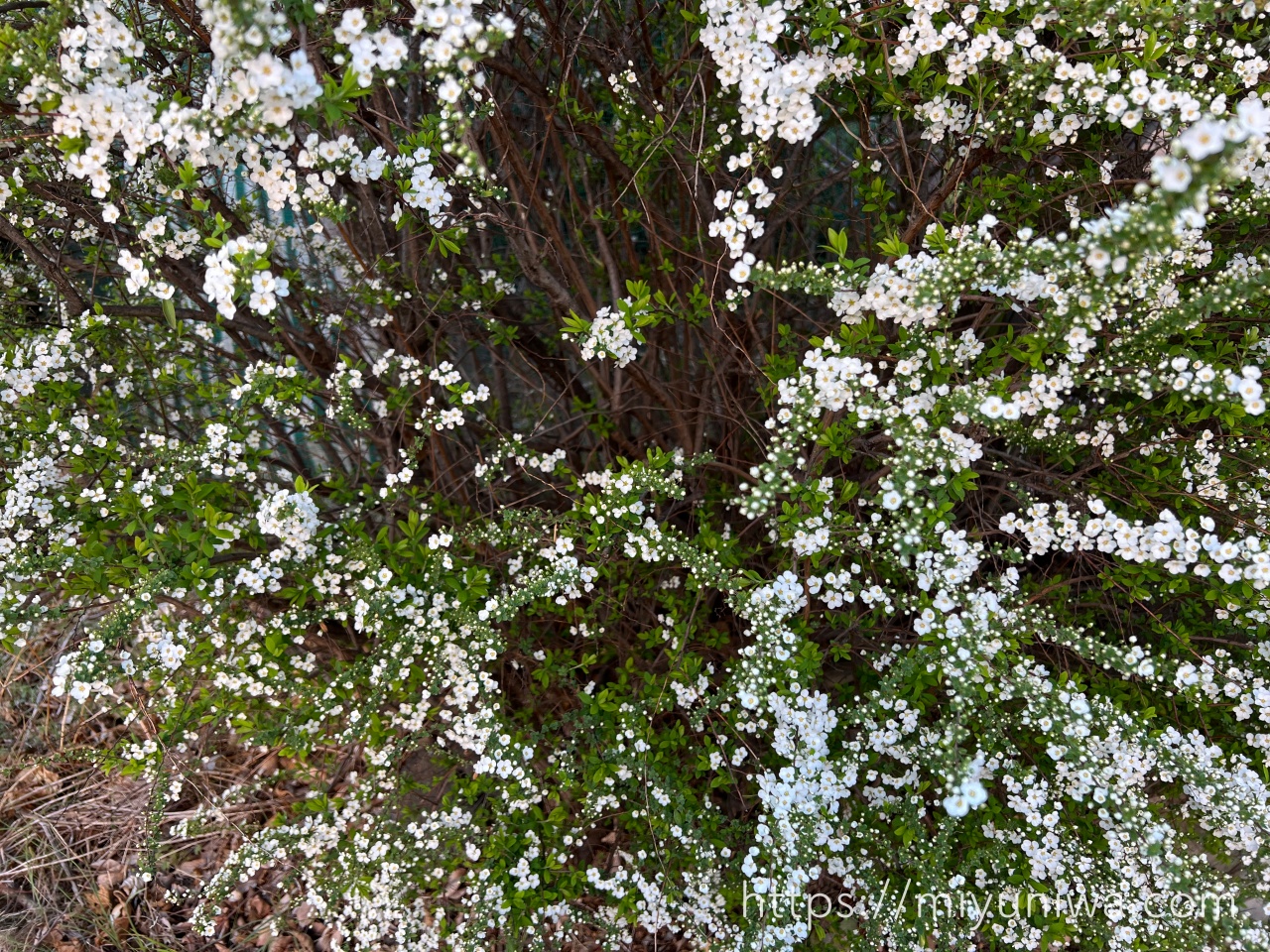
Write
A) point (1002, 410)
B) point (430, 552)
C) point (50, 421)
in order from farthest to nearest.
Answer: point (430, 552)
point (50, 421)
point (1002, 410)

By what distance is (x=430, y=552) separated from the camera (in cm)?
268

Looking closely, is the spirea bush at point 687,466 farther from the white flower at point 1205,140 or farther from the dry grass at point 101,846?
the white flower at point 1205,140

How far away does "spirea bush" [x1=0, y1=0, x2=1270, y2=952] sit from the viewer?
202cm

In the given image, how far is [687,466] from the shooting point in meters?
2.64

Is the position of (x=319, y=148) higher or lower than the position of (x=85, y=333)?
higher

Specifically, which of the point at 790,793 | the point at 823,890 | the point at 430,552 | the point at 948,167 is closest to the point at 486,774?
the point at 430,552

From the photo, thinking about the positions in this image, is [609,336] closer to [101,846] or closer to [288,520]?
[288,520]

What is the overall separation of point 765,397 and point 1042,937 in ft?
6.21

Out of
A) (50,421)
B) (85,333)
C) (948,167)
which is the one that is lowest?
(50,421)

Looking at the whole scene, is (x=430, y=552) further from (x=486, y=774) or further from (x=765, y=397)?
(x=765, y=397)

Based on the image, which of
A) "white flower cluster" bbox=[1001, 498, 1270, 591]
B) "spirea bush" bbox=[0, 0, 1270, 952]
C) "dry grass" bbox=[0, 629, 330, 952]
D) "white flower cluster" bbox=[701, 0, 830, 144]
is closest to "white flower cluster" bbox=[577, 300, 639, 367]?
"spirea bush" bbox=[0, 0, 1270, 952]

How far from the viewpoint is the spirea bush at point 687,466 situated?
79.7 inches

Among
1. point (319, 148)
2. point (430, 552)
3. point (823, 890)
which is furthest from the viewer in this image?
point (823, 890)

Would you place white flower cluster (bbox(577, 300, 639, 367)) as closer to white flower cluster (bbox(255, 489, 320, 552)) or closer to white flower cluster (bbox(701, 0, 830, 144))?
white flower cluster (bbox(701, 0, 830, 144))
